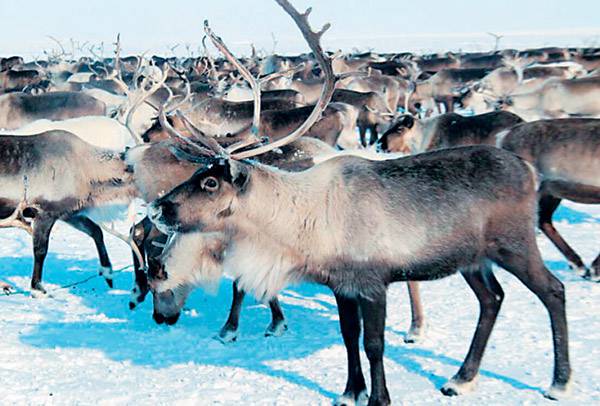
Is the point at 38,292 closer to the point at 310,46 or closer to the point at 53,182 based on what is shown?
the point at 53,182

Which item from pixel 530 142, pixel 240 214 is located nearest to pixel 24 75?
pixel 530 142

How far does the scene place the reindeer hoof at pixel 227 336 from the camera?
4.51 metres

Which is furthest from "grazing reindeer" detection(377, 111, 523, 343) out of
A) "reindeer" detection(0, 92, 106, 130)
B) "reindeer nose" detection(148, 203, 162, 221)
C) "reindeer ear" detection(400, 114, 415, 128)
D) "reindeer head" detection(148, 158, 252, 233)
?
"reindeer" detection(0, 92, 106, 130)

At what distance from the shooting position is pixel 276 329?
4.60m

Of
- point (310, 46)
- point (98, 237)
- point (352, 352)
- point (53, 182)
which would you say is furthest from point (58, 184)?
point (352, 352)

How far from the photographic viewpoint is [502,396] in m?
3.60

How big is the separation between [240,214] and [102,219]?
2695mm

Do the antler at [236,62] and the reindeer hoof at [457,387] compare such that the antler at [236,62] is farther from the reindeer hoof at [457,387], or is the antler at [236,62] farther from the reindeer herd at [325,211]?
the reindeer hoof at [457,387]

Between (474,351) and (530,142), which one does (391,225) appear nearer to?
(474,351)

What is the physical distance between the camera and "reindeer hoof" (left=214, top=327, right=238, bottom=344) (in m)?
4.51

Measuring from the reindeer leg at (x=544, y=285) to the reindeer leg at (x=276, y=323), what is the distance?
1522mm

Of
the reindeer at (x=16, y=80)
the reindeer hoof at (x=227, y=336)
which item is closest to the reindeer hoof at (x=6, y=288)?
the reindeer hoof at (x=227, y=336)

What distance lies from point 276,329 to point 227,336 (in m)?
0.30

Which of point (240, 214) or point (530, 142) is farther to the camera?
point (530, 142)
